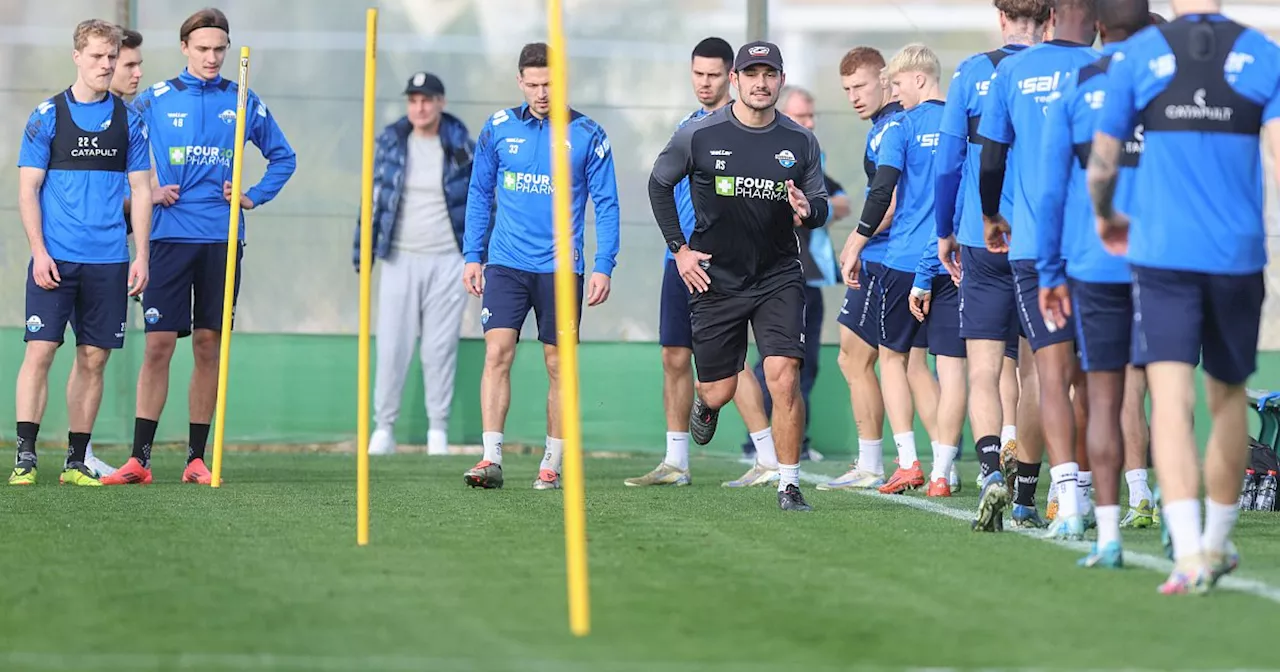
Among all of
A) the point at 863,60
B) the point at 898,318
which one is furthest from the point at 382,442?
the point at 863,60

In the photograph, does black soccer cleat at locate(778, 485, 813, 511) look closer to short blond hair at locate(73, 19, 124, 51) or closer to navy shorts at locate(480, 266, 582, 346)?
navy shorts at locate(480, 266, 582, 346)

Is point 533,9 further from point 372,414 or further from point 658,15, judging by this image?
point 372,414

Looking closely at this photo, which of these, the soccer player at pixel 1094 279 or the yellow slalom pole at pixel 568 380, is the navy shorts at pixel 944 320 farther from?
the yellow slalom pole at pixel 568 380

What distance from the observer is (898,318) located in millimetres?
10992

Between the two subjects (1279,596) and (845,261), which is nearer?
(1279,596)

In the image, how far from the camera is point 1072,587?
19.9ft

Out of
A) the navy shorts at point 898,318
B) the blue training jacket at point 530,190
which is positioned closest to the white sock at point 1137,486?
the navy shorts at point 898,318

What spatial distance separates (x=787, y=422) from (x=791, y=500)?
0.37m

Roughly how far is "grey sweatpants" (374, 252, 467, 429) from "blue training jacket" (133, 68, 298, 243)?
3.79m

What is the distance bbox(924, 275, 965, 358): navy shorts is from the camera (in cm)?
1016

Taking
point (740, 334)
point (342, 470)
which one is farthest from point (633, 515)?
point (342, 470)

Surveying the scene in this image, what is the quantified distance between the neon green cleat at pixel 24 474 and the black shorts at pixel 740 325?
12.2 feet

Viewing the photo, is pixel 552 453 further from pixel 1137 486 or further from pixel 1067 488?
pixel 1067 488

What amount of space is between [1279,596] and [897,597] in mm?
1159
